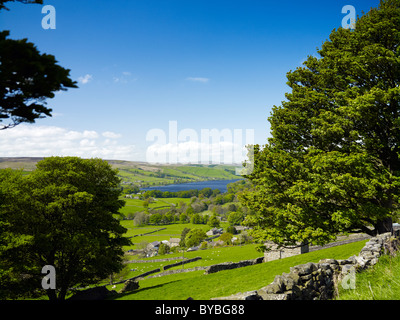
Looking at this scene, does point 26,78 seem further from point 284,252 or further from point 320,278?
point 284,252

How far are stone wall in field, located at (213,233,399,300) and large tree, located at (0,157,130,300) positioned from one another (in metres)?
16.9

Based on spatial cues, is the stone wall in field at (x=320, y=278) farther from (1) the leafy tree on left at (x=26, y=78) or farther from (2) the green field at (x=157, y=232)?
(2) the green field at (x=157, y=232)

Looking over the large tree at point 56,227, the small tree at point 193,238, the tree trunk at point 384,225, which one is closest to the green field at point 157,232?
the small tree at point 193,238

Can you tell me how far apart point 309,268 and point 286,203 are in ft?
21.1

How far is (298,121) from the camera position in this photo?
17.4 m

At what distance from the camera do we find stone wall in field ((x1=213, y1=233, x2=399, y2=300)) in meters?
9.06

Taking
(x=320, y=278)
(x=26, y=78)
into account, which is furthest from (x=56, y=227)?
(x=320, y=278)

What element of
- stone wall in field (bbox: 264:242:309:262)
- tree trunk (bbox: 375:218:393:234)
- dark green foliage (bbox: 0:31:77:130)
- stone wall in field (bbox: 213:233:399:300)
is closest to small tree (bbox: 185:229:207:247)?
stone wall in field (bbox: 264:242:309:262)

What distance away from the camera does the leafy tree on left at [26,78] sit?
5.81m

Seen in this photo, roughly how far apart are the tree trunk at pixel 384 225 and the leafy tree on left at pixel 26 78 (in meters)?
18.4

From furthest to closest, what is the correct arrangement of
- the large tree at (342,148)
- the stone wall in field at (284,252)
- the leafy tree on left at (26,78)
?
the stone wall in field at (284,252) → the large tree at (342,148) → the leafy tree on left at (26,78)

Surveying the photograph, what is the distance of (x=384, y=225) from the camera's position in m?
14.6
